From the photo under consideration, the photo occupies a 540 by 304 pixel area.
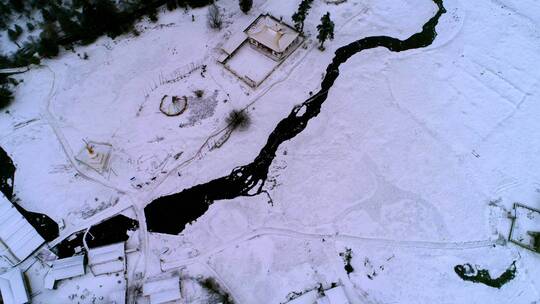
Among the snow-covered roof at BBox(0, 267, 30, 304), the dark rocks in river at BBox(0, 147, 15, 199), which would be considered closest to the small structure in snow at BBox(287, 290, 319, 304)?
the snow-covered roof at BBox(0, 267, 30, 304)

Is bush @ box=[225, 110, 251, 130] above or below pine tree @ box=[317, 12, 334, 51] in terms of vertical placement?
below

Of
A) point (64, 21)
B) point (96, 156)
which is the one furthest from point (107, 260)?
point (64, 21)

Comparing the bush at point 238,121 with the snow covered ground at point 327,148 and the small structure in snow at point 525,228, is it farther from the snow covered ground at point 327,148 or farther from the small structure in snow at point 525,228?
the small structure in snow at point 525,228

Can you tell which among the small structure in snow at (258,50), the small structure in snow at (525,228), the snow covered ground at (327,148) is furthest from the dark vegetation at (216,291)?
the small structure in snow at (525,228)

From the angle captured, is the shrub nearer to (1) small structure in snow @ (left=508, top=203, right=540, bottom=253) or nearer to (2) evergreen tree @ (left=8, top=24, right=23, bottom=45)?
(2) evergreen tree @ (left=8, top=24, right=23, bottom=45)

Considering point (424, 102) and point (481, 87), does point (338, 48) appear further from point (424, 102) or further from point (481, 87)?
point (481, 87)

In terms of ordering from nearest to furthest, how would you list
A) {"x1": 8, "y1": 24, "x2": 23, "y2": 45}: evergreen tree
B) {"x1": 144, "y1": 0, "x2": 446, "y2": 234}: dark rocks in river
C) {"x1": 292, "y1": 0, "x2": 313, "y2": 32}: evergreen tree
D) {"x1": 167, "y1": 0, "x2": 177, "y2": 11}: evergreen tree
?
{"x1": 144, "y1": 0, "x2": 446, "y2": 234}: dark rocks in river, {"x1": 292, "y1": 0, "x2": 313, "y2": 32}: evergreen tree, {"x1": 8, "y1": 24, "x2": 23, "y2": 45}: evergreen tree, {"x1": 167, "y1": 0, "x2": 177, "y2": 11}: evergreen tree
